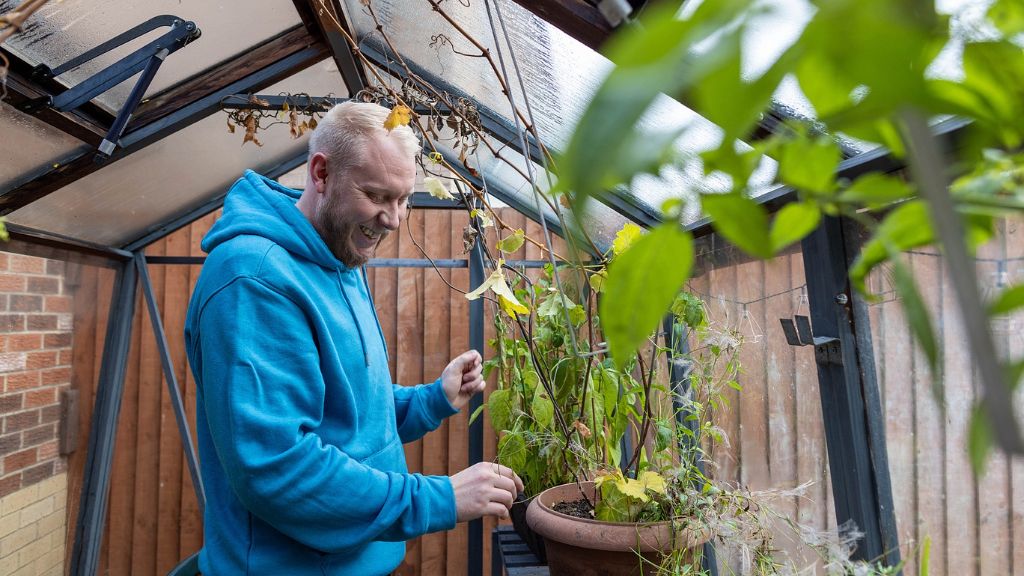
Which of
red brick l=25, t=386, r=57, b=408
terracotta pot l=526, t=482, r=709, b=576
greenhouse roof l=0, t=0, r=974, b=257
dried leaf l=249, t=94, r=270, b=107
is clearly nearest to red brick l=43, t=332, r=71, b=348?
red brick l=25, t=386, r=57, b=408

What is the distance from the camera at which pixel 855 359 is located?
1231 mm

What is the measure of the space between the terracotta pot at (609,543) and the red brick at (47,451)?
1.92 m

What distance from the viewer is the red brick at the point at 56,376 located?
2.40 metres

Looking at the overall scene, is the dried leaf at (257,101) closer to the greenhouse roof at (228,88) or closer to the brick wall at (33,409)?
the greenhouse roof at (228,88)

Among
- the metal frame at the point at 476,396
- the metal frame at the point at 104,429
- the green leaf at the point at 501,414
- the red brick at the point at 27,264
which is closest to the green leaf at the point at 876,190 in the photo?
the green leaf at the point at 501,414

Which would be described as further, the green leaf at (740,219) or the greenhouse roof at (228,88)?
the greenhouse roof at (228,88)

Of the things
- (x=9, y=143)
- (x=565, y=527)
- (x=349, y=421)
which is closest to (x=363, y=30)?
(x=9, y=143)

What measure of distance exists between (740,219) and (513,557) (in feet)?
6.45

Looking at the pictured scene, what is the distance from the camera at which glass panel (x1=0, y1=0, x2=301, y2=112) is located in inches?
58.9

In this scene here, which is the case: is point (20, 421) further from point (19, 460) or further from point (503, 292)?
point (503, 292)

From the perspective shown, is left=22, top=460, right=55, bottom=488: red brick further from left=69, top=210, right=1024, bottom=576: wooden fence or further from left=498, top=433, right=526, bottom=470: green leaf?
left=498, top=433, right=526, bottom=470: green leaf

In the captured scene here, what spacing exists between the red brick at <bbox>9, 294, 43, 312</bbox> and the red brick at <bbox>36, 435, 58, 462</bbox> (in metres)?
0.47

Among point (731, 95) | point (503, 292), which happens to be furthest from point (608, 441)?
point (731, 95)

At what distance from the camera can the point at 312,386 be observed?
1.23m
